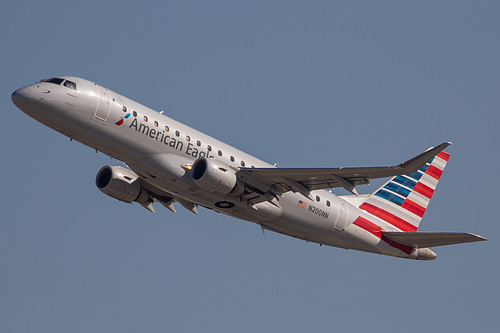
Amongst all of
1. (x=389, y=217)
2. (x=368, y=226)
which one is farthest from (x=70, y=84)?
(x=389, y=217)

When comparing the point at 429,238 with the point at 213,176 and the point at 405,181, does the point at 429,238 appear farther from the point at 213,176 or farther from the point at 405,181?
the point at 213,176

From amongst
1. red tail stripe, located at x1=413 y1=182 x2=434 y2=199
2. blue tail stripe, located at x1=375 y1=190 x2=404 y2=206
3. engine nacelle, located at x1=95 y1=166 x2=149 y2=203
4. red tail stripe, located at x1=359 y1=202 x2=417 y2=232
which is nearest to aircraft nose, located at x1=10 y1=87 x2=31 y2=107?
engine nacelle, located at x1=95 y1=166 x2=149 y2=203

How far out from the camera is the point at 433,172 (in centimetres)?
5550

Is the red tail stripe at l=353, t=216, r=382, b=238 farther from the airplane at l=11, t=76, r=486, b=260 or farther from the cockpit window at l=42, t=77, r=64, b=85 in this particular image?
the cockpit window at l=42, t=77, r=64, b=85

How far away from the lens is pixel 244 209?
4400 centimetres

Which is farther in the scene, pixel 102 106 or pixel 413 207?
pixel 413 207

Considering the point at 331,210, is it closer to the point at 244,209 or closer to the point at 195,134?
the point at 244,209

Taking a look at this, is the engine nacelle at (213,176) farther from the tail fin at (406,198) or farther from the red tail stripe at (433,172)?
the red tail stripe at (433,172)

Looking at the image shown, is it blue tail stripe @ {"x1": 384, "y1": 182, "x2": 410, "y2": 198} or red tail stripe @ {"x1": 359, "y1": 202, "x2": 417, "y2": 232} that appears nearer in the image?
red tail stripe @ {"x1": 359, "y1": 202, "x2": 417, "y2": 232}

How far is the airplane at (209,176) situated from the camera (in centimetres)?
4041

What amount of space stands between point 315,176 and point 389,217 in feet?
36.7

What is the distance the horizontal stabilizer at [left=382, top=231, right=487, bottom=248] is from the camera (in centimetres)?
4397

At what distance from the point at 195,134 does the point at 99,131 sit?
5.48 metres

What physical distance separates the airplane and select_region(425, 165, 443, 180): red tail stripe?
24.2 feet
